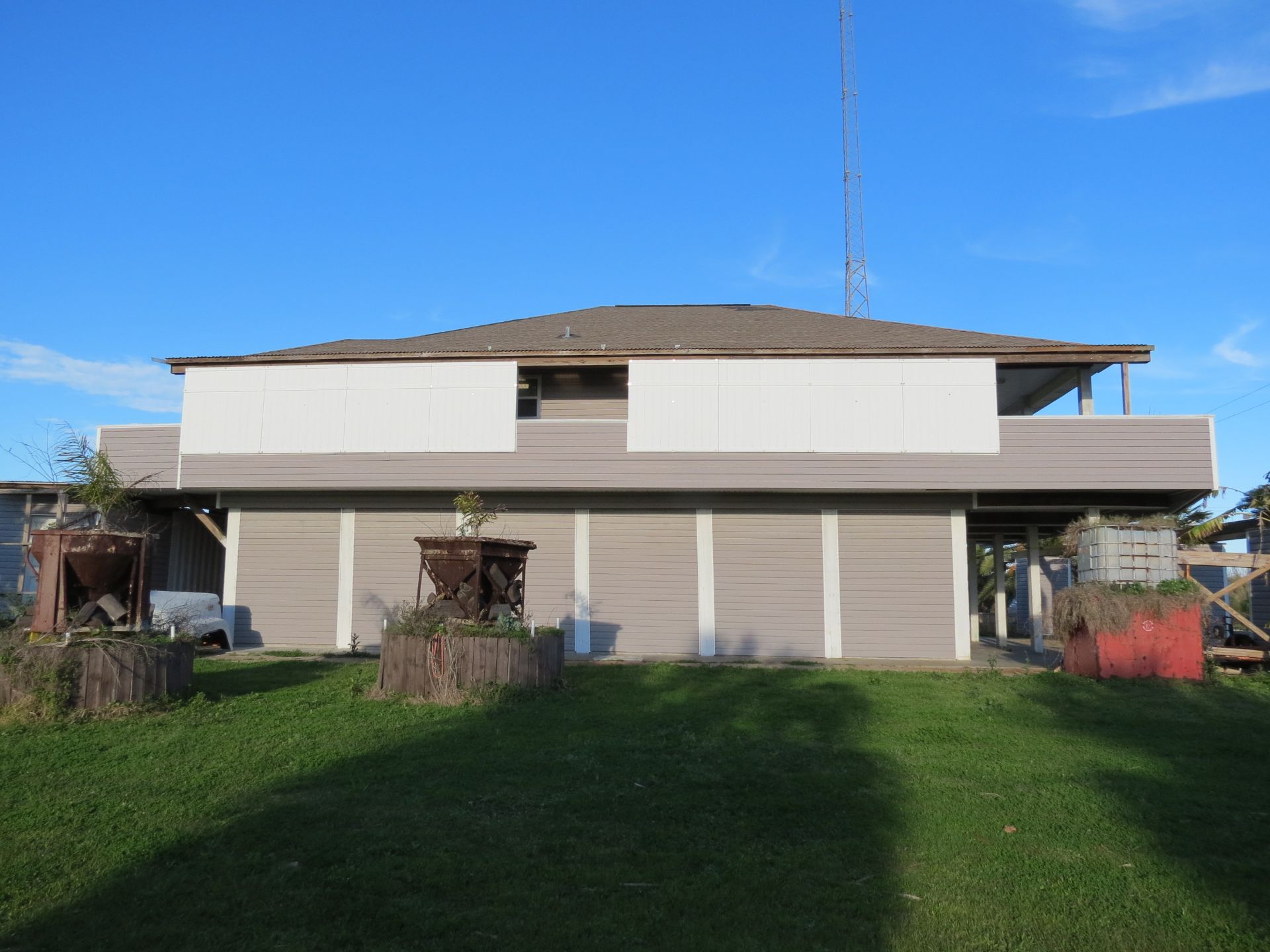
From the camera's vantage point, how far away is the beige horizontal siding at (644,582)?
17953mm

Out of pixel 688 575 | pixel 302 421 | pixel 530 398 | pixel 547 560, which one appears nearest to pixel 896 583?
pixel 688 575

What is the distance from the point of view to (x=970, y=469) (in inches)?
673

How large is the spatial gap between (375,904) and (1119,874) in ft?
12.7

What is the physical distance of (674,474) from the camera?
17469 mm

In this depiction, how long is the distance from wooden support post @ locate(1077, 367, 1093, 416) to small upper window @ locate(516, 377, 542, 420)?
32.7ft

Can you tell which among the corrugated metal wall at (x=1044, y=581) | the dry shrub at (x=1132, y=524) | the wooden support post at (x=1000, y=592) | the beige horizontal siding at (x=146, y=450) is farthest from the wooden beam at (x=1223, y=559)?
the beige horizontal siding at (x=146, y=450)

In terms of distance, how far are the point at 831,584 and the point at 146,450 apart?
43.2 ft

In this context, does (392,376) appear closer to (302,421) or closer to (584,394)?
(302,421)

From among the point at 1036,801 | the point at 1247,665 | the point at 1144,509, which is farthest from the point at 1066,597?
the point at 1036,801

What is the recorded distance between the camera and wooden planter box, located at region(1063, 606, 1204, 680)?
13.5m

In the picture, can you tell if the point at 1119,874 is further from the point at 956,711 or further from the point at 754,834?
the point at 956,711

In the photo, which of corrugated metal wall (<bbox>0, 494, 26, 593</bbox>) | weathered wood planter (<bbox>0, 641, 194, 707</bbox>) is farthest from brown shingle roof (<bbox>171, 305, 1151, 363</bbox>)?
weathered wood planter (<bbox>0, 641, 194, 707</bbox>)

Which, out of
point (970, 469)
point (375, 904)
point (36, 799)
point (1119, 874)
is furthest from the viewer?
point (970, 469)

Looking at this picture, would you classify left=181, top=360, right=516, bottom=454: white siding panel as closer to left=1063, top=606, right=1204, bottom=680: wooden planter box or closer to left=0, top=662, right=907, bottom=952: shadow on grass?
left=0, top=662, right=907, bottom=952: shadow on grass
